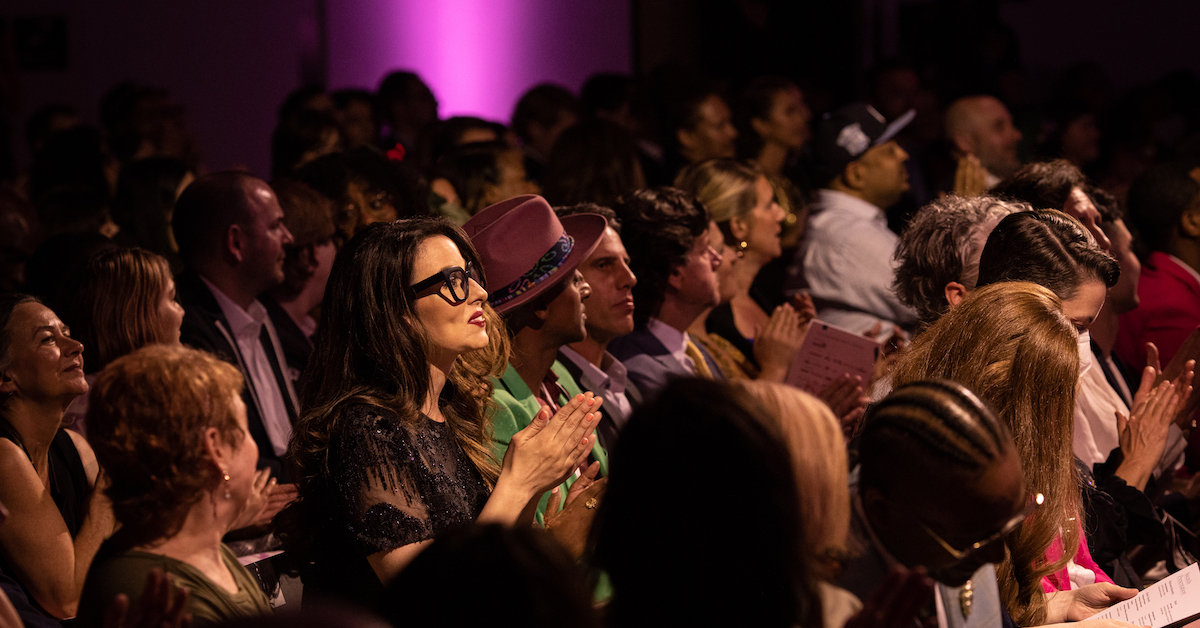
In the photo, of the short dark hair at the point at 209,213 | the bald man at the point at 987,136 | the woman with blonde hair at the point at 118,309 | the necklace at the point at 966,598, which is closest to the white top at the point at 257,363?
the short dark hair at the point at 209,213

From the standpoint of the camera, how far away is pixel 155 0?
9266 mm

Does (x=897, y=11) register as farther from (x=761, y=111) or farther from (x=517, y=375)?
(x=517, y=375)

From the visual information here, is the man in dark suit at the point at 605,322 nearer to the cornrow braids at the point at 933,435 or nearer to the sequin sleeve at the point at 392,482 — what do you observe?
the sequin sleeve at the point at 392,482


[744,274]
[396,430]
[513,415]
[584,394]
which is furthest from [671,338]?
[396,430]

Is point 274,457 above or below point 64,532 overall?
below

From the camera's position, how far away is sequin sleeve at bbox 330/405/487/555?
2.34 metres

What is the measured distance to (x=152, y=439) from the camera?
1.94 metres

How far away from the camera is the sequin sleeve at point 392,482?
7.69 ft

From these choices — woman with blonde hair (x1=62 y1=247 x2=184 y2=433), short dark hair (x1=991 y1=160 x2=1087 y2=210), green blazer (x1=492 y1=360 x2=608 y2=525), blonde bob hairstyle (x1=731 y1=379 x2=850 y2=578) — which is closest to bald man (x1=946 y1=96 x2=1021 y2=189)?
short dark hair (x1=991 y1=160 x2=1087 y2=210)

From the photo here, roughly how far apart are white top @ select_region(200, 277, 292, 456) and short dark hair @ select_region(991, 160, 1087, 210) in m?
2.46

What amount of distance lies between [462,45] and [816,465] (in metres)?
8.06

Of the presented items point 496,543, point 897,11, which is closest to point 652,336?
point 496,543

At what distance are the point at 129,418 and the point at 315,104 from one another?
5218 mm

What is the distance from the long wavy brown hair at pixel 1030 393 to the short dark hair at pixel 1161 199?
2.92 meters
